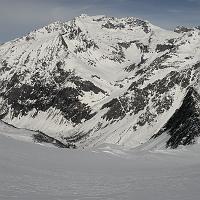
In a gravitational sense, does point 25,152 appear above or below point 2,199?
below

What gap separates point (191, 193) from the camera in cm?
2309

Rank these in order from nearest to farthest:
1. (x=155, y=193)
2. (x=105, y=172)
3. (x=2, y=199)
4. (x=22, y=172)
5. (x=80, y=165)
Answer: (x=2, y=199), (x=155, y=193), (x=22, y=172), (x=105, y=172), (x=80, y=165)

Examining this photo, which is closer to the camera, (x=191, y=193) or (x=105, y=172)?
(x=191, y=193)

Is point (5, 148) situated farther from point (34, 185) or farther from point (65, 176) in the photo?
point (34, 185)

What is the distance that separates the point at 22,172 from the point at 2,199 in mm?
8219

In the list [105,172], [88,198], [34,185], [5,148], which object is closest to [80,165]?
[105,172]

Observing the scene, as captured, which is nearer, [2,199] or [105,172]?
[2,199]

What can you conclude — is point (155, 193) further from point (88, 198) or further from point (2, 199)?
point (2, 199)

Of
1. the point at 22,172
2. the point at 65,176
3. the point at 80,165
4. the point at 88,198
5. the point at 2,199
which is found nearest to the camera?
the point at 2,199

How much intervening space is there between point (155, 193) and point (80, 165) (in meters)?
14.2

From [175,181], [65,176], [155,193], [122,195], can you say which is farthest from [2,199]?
[175,181]

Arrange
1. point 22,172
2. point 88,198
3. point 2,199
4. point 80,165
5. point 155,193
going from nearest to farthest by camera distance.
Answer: point 2,199 → point 88,198 → point 155,193 → point 22,172 → point 80,165

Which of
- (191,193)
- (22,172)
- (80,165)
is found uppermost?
(191,193)

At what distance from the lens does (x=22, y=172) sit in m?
28.1
